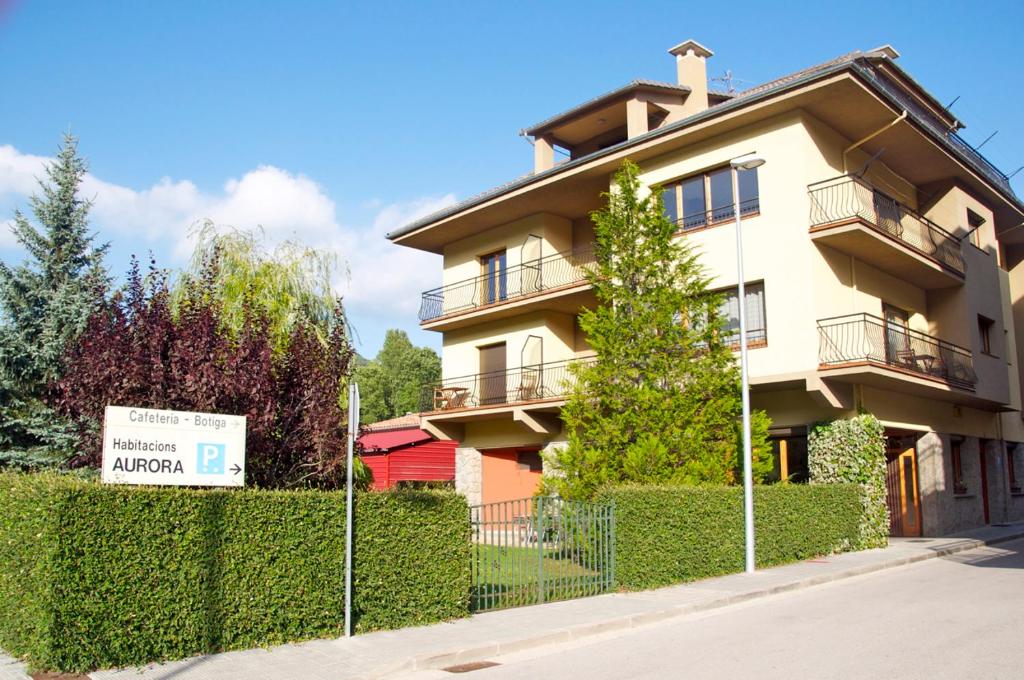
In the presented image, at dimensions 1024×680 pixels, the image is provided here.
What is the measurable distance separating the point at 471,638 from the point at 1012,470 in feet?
86.0

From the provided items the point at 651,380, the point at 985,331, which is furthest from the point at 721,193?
the point at 985,331

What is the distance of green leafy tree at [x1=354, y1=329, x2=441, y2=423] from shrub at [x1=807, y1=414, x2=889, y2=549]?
167 ft

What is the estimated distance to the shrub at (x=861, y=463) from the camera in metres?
19.3

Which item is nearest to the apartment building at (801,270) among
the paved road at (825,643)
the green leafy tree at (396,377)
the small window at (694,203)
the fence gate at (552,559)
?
the small window at (694,203)

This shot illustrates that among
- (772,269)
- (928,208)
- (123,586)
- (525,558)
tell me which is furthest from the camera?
(928,208)

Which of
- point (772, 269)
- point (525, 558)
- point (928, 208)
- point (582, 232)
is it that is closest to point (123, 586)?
point (525, 558)

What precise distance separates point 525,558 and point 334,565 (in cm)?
339

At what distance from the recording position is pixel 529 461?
26.8 meters

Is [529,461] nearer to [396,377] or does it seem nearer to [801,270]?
[801,270]

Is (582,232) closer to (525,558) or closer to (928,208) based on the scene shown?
(928,208)

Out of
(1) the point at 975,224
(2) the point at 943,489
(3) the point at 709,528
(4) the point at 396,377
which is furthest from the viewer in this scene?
(4) the point at 396,377

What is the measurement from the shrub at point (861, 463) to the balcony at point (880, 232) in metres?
4.19

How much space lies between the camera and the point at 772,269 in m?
19.8

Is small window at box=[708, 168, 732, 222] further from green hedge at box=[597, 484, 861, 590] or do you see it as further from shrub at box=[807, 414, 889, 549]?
green hedge at box=[597, 484, 861, 590]
